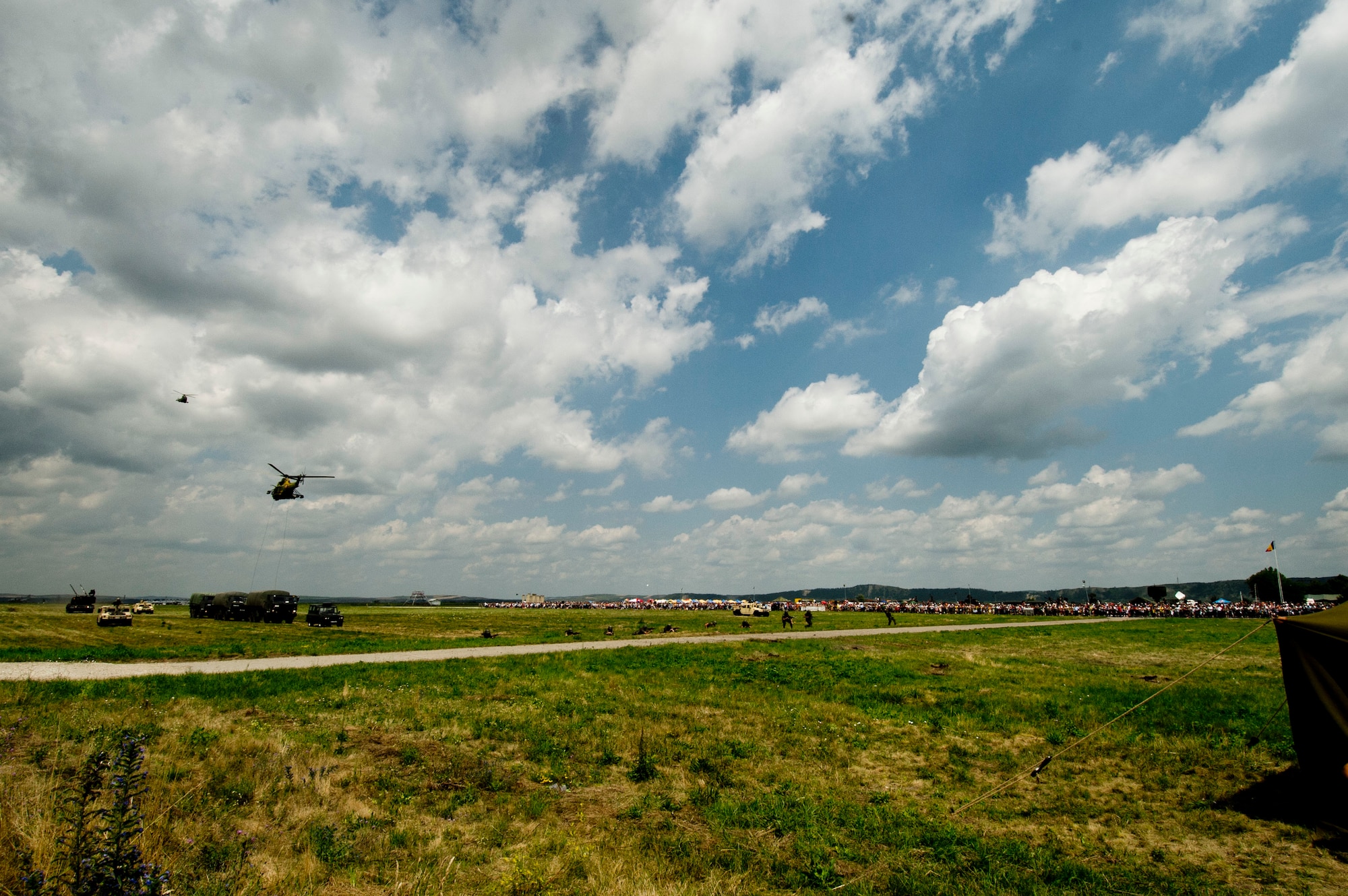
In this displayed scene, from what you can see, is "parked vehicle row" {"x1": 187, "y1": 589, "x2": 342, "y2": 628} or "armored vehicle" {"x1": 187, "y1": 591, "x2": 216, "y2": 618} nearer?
"parked vehicle row" {"x1": 187, "y1": 589, "x2": 342, "y2": 628}

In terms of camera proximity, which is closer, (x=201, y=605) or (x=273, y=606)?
(x=273, y=606)

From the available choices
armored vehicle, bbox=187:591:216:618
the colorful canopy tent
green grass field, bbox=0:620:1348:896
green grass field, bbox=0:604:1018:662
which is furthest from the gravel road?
armored vehicle, bbox=187:591:216:618

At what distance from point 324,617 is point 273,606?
30.0 ft

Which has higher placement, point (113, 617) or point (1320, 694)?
point (1320, 694)

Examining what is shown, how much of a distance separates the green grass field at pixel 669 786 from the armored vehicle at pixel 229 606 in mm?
59562

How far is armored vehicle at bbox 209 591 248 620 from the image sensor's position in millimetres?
68562

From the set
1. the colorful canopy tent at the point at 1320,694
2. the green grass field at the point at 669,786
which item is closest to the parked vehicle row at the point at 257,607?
the green grass field at the point at 669,786

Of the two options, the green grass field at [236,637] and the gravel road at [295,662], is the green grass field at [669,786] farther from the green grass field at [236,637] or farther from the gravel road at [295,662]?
the green grass field at [236,637]

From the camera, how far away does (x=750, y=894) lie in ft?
25.3

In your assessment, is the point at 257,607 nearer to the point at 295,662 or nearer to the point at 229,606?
the point at 229,606

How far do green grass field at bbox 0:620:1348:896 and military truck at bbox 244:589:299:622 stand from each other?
49.0 meters

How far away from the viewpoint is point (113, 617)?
53.4 metres

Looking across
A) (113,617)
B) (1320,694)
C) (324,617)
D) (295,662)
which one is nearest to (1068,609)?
(324,617)

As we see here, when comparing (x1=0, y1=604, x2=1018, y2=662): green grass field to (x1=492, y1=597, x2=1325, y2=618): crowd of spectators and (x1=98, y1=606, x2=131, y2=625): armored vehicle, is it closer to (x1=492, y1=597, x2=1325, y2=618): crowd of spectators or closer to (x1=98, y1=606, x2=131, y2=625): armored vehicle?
(x1=98, y1=606, x2=131, y2=625): armored vehicle
